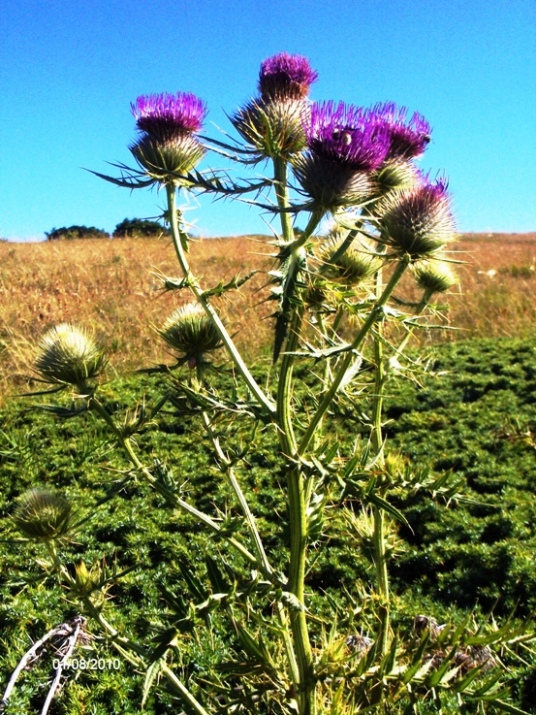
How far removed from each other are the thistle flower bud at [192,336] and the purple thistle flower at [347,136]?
30.0 inches

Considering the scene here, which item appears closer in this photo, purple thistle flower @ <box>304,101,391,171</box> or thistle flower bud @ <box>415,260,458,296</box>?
purple thistle flower @ <box>304,101,391,171</box>

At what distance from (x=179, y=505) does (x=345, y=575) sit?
1958 mm

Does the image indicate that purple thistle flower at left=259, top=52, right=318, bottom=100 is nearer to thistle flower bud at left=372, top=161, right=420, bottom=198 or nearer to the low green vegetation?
thistle flower bud at left=372, top=161, right=420, bottom=198

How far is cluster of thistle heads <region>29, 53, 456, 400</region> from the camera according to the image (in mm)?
1982

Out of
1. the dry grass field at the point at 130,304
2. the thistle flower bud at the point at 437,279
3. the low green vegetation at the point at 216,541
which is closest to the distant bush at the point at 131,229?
the dry grass field at the point at 130,304

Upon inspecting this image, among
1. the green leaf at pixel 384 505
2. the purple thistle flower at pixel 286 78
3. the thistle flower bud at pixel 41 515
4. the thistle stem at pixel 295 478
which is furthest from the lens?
the purple thistle flower at pixel 286 78

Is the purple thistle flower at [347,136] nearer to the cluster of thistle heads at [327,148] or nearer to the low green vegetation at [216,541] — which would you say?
the cluster of thistle heads at [327,148]

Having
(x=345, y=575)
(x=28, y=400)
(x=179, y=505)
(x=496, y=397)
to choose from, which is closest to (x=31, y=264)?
(x=28, y=400)

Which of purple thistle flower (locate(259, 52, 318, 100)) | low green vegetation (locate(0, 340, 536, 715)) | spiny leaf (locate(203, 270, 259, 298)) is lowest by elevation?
low green vegetation (locate(0, 340, 536, 715))

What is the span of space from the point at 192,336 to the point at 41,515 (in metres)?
0.81

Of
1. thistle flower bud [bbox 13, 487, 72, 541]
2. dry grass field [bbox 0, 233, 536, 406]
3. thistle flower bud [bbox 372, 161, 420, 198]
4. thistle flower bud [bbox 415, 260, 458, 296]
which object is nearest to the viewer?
thistle flower bud [bbox 13, 487, 72, 541]

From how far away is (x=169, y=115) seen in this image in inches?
104

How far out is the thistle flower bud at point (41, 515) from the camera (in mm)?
2250

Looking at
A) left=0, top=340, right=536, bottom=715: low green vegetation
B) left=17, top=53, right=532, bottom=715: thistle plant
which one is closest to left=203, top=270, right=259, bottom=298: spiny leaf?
left=17, top=53, right=532, bottom=715: thistle plant
